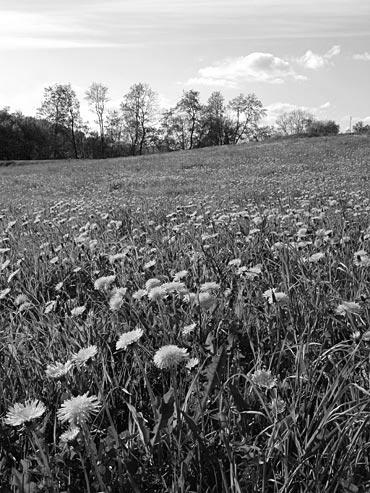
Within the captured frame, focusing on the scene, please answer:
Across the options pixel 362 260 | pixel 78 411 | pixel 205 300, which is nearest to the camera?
pixel 78 411

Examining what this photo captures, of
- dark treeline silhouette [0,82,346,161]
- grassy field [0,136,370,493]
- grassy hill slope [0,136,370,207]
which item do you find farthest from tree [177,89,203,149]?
grassy field [0,136,370,493]

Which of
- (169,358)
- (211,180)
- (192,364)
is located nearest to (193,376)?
(192,364)

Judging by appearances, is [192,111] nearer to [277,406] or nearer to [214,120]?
[214,120]

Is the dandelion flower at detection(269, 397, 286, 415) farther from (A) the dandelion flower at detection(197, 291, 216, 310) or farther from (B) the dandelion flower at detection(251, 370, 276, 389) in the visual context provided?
(A) the dandelion flower at detection(197, 291, 216, 310)

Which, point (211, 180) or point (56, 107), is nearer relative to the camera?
point (211, 180)

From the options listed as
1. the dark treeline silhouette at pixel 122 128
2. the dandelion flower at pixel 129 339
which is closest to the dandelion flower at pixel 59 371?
the dandelion flower at pixel 129 339

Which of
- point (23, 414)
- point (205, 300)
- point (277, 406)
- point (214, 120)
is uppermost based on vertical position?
point (214, 120)

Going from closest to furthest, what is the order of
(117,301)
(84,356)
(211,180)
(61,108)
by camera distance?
(84,356)
(117,301)
(211,180)
(61,108)

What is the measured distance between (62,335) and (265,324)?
98cm

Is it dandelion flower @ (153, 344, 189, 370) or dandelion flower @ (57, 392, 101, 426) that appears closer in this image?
dandelion flower @ (57, 392, 101, 426)

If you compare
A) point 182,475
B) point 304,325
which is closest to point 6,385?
point 182,475

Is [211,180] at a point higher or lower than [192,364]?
higher

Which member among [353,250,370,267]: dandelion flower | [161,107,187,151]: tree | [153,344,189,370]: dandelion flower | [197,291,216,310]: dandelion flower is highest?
[161,107,187,151]: tree

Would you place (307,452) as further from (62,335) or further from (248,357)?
(62,335)
